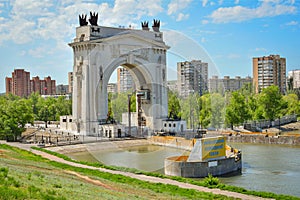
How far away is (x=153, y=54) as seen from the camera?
54.6 metres

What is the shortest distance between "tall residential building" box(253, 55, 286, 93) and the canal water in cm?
7109

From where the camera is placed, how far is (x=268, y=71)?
371ft

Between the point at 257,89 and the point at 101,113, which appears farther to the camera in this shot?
the point at 257,89

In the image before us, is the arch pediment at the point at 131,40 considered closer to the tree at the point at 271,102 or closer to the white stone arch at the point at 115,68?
the white stone arch at the point at 115,68

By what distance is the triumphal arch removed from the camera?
162 feet

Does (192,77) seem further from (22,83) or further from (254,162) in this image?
(22,83)

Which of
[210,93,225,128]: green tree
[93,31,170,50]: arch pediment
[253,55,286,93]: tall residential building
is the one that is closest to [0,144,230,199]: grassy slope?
[210,93,225,128]: green tree

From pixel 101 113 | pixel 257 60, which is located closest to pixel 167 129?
pixel 101 113

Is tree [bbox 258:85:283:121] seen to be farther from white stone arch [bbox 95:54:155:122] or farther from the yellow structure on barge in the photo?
the yellow structure on barge

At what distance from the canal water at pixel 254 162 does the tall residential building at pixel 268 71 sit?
71.1 metres

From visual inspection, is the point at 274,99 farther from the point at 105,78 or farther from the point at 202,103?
the point at 202,103

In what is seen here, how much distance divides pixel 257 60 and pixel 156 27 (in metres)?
64.6

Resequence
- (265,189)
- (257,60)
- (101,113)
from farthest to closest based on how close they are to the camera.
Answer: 1. (257,60)
2. (101,113)
3. (265,189)

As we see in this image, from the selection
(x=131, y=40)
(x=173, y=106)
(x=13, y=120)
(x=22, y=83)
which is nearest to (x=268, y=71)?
(x=173, y=106)
